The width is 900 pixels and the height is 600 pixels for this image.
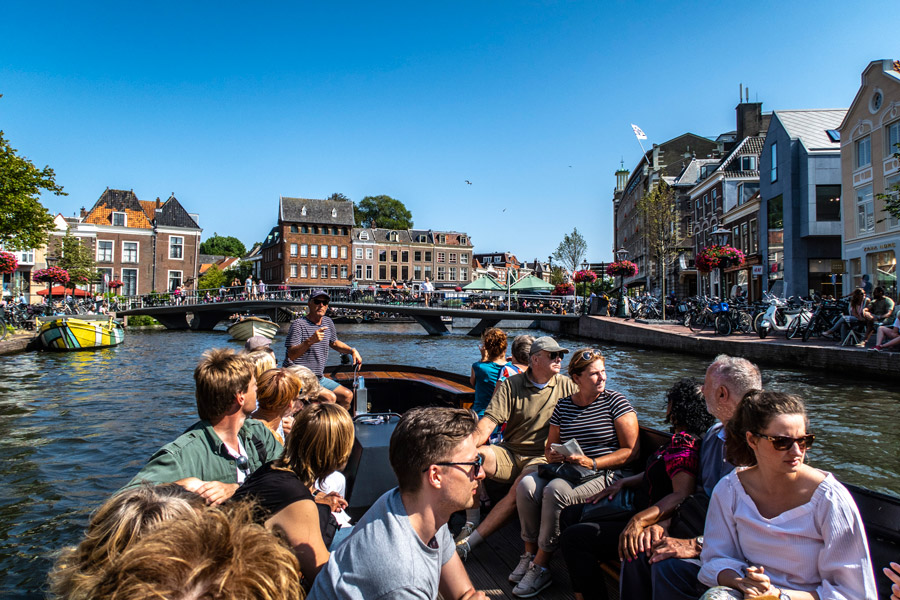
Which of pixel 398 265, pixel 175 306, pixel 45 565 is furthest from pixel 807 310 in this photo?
pixel 398 265

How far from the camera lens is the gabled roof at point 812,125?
20.6 meters

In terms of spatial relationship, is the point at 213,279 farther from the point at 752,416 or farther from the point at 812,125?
the point at 752,416

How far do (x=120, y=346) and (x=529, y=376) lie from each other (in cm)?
1915

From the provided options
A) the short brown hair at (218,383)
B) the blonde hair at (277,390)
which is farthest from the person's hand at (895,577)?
the blonde hair at (277,390)

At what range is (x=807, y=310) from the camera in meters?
13.1

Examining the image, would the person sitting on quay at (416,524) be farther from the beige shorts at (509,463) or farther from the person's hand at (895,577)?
the beige shorts at (509,463)

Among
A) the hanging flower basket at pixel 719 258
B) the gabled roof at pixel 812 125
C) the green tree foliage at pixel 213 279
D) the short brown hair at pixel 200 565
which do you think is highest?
the gabled roof at pixel 812 125

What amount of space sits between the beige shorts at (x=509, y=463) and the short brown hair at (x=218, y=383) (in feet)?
4.24

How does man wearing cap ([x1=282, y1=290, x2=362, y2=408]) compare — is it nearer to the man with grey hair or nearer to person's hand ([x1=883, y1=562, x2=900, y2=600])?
the man with grey hair

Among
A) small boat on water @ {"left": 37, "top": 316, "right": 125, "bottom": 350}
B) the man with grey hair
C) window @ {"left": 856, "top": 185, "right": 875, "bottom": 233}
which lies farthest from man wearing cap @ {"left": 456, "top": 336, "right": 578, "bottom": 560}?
window @ {"left": 856, "top": 185, "right": 875, "bottom": 233}

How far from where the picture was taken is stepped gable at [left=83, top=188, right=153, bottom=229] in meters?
38.1

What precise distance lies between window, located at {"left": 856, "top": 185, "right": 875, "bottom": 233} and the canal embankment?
6241 mm

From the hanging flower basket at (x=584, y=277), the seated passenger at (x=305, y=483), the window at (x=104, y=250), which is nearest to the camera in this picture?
the seated passenger at (x=305, y=483)

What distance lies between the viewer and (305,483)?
5.87 feet
